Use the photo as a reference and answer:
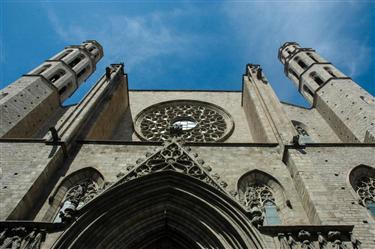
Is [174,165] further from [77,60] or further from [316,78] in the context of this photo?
[77,60]

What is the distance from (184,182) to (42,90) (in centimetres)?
1035

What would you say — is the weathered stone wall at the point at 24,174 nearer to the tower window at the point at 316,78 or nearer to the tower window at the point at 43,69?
the tower window at the point at 43,69

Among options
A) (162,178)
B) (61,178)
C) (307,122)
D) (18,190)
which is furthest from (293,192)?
(307,122)

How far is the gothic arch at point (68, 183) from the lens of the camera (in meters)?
8.09

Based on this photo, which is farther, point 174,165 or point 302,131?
point 302,131

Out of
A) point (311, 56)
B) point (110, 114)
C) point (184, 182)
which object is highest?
point (311, 56)

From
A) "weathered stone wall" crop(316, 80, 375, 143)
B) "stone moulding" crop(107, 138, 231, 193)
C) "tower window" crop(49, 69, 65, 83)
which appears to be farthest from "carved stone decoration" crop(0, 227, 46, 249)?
"tower window" crop(49, 69, 65, 83)

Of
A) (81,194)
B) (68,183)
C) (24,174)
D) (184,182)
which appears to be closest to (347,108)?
(184,182)

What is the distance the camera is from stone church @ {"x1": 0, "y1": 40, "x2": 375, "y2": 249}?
6.92 metres

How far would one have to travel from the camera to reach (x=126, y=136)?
1436 centimetres

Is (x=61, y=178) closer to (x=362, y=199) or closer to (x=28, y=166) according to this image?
(x=28, y=166)

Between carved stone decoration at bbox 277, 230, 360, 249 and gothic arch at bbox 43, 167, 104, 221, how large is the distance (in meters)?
4.90

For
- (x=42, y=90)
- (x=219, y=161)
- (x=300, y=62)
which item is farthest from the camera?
(x=300, y=62)

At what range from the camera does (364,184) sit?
351 inches
